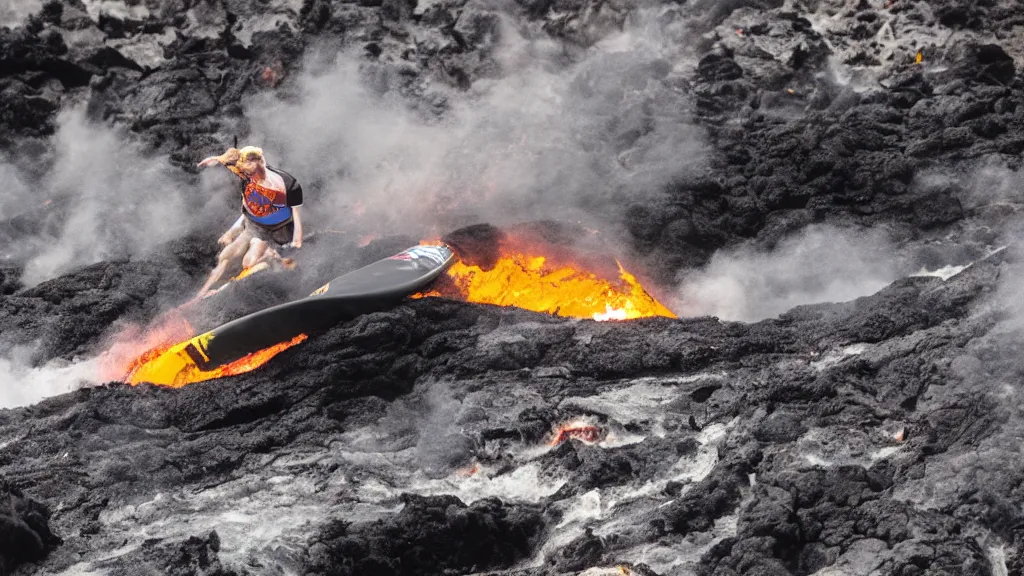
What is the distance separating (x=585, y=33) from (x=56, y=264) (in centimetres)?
578

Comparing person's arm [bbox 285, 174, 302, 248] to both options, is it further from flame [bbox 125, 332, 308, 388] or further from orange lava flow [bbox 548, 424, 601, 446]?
orange lava flow [bbox 548, 424, 601, 446]

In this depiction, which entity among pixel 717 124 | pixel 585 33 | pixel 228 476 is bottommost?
pixel 228 476

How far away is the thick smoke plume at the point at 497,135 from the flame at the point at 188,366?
236cm

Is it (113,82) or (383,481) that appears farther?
(113,82)

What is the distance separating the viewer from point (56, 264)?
1121cm

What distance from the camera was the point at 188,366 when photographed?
931 centimetres

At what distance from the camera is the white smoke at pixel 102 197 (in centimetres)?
1121

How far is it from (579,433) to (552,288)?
8.15ft

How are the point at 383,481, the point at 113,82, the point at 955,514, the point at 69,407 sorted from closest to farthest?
the point at 955,514, the point at 383,481, the point at 69,407, the point at 113,82

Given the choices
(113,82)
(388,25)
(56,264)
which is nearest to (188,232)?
(56,264)

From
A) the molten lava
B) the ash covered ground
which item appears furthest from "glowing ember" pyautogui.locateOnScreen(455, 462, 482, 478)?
the molten lava

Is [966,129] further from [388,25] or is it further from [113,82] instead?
[113,82]

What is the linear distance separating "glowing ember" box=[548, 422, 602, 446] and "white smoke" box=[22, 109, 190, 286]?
4.76 meters

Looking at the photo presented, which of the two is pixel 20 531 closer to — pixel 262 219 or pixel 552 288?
pixel 262 219
